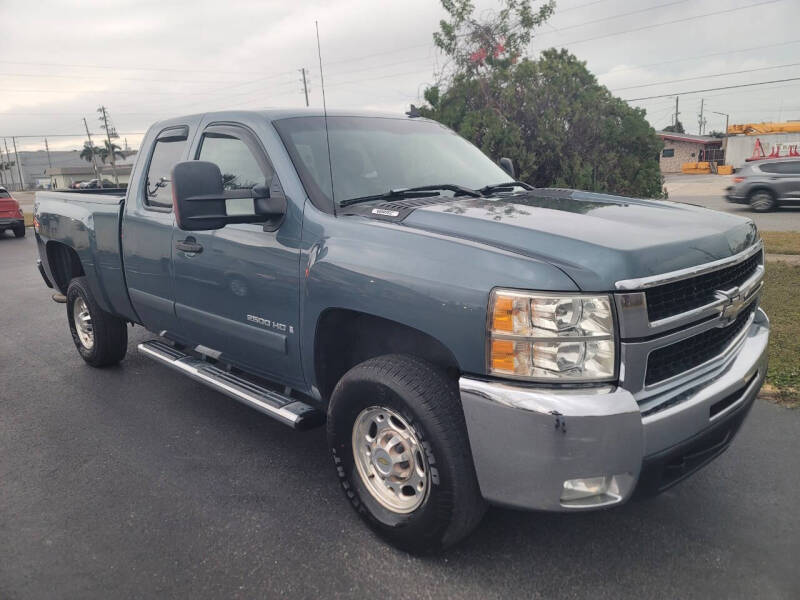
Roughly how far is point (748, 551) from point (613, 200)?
172 centimetres

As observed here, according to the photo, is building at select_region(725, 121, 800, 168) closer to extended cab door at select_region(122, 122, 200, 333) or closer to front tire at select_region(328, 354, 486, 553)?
extended cab door at select_region(122, 122, 200, 333)

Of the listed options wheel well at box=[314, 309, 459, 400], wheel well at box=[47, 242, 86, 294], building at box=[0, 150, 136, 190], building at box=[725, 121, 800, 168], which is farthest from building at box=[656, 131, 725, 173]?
building at box=[0, 150, 136, 190]

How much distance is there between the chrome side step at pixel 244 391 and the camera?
311 cm

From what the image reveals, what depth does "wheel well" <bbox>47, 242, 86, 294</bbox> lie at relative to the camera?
18.3 ft

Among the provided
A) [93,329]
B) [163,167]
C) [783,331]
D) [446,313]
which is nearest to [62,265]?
[93,329]

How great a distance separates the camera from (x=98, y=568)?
2.71m

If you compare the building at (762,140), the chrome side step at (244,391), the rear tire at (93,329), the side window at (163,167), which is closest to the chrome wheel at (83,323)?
the rear tire at (93,329)

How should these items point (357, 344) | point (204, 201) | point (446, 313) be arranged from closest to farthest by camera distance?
point (446, 313)
point (204, 201)
point (357, 344)

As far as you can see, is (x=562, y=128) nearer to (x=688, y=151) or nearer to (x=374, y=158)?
(x=374, y=158)

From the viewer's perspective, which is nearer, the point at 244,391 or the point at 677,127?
the point at 244,391

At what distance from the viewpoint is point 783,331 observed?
18.0ft

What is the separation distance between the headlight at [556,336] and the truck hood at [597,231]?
0.31 ft

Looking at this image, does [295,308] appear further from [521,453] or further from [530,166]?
[530,166]

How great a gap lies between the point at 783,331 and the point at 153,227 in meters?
5.07
